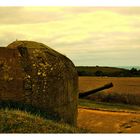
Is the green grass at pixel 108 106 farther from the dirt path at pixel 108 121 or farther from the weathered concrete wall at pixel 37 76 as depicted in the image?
the weathered concrete wall at pixel 37 76

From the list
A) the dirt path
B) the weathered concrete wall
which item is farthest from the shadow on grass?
the dirt path

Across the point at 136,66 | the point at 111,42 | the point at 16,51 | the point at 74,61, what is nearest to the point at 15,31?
the point at 16,51

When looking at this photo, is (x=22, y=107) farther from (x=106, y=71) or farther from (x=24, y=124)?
(x=106, y=71)

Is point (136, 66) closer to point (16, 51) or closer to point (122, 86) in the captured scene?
point (122, 86)

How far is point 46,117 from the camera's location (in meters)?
4.00

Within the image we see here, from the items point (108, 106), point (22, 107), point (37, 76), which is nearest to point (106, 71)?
point (108, 106)

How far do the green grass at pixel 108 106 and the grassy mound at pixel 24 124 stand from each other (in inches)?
18.0

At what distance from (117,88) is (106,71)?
7.3 inches

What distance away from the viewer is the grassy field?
4.14m

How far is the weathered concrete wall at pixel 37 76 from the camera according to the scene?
13.0ft

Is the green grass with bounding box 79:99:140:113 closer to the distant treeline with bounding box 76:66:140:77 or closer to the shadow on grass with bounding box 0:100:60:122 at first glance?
the distant treeline with bounding box 76:66:140:77

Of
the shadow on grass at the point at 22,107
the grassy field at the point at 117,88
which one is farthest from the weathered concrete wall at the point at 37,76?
the grassy field at the point at 117,88

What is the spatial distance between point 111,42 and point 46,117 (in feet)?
2.83
